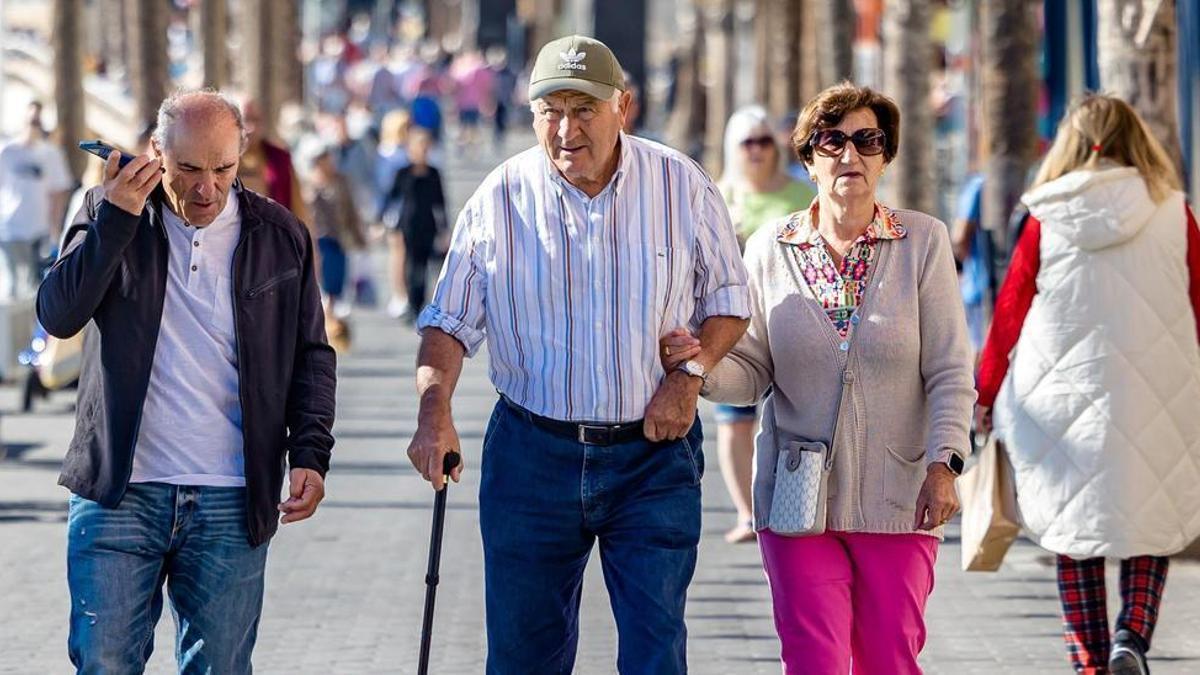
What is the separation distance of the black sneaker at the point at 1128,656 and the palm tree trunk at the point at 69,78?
1944 centimetres

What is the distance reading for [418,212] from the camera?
22281mm

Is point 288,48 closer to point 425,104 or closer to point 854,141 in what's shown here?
point 425,104

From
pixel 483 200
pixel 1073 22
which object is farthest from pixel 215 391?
pixel 1073 22

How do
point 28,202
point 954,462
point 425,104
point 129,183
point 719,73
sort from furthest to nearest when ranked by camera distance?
point 719,73 < point 425,104 < point 28,202 < point 954,462 < point 129,183

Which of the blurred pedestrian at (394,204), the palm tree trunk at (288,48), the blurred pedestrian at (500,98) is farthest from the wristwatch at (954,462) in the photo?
the blurred pedestrian at (500,98)

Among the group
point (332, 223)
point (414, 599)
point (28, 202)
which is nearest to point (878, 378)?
point (414, 599)

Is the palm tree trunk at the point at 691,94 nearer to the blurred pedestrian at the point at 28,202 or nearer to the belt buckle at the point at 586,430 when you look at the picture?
the blurred pedestrian at the point at 28,202

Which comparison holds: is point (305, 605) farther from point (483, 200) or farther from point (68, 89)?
point (68, 89)

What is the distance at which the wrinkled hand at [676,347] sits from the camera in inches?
231

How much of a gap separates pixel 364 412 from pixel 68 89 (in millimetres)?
10988

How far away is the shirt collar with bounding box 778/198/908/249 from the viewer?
6223 millimetres

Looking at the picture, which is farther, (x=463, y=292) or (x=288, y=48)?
(x=288, y=48)

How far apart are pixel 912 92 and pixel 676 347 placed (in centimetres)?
1349

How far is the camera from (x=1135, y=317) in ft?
25.7
